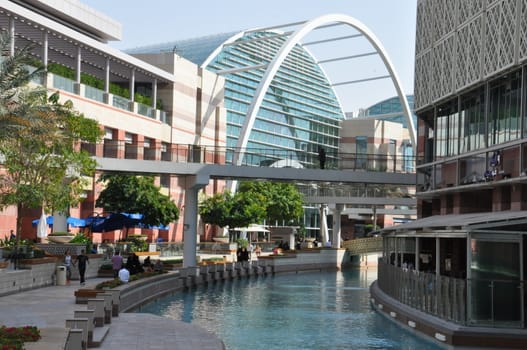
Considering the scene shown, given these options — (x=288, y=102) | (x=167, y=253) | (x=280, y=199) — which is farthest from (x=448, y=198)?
(x=288, y=102)

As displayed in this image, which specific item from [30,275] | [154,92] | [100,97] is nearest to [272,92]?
[154,92]

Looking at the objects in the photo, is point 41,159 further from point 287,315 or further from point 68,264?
point 287,315

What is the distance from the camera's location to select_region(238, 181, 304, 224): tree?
3627 inches

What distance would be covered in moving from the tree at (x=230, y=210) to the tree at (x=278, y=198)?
8891 millimetres

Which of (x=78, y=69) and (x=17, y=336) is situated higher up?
(x=78, y=69)

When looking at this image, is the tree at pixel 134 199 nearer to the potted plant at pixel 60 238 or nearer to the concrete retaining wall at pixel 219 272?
the concrete retaining wall at pixel 219 272

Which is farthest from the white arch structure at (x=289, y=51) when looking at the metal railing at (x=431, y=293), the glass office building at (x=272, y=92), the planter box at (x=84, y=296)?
the planter box at (x=84, y=296)

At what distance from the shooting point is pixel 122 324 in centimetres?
2569

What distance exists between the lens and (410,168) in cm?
5241

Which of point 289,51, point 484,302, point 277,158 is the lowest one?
point 484,302

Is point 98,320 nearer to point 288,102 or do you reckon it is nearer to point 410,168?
point 410,168

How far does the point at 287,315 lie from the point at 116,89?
42.9m

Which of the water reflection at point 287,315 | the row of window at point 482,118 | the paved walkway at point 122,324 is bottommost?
the water reflection at point 287,315

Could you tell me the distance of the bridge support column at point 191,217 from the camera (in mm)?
51312
